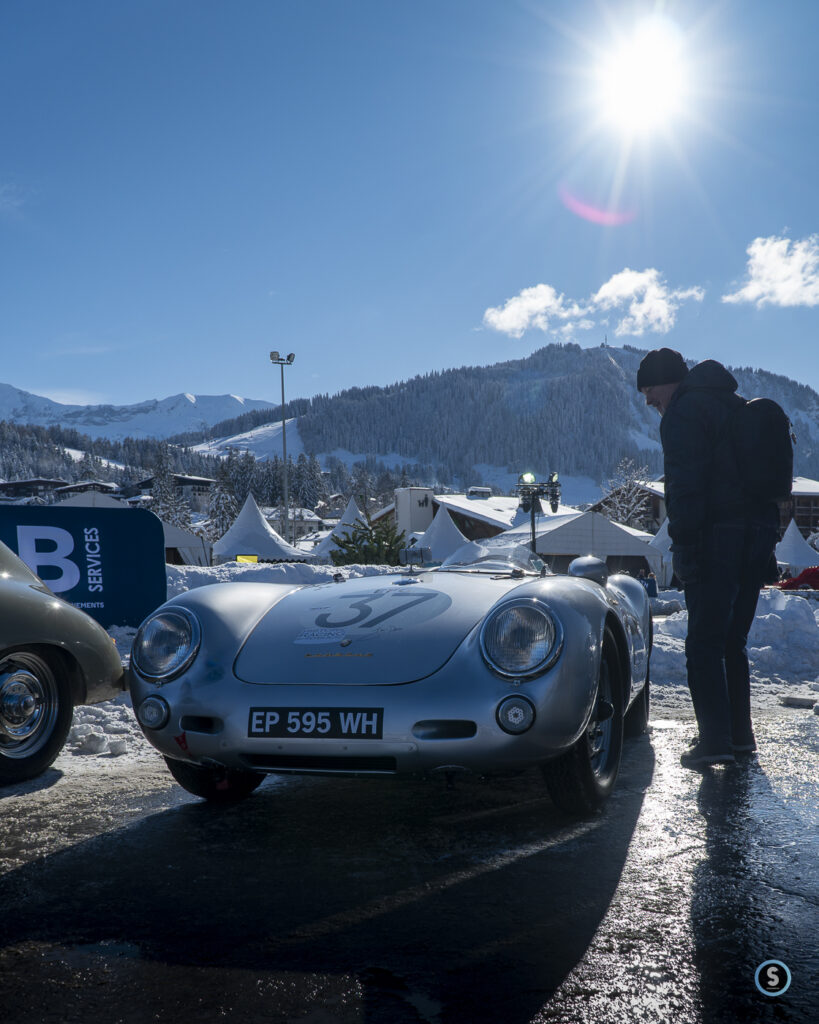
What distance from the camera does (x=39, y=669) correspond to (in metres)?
3.92

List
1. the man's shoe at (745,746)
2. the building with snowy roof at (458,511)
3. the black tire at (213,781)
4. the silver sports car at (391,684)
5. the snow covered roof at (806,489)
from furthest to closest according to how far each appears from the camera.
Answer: the snow covered roof at (806,489)
the building with snowy roof at (458,511)
the man's shoe at (745,746)
the black tire at (213,781)
the silver sports car at (391,684)

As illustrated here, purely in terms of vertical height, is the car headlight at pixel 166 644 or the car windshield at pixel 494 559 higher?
the car windshield at pixel 494 559

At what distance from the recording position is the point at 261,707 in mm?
2873

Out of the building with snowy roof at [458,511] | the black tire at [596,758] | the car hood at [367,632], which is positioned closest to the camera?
the car hood at [367,632]

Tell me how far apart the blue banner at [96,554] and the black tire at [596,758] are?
4.97 m

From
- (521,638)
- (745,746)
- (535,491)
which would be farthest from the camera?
(535,491)

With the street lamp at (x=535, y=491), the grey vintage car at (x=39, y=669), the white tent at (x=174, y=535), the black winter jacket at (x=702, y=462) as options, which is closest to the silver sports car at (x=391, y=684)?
the black winter jacket at (x=702, y=462)

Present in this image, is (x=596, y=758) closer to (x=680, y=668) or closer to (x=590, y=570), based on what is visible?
(x=590, y=570)

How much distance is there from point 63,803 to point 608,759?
2322mm

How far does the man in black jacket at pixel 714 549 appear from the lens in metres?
3.98

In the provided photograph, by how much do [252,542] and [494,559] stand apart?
23884mm

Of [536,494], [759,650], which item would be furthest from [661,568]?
[759,650]

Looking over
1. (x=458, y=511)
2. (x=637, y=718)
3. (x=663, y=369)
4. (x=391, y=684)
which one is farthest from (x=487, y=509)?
(x=391, y=684)

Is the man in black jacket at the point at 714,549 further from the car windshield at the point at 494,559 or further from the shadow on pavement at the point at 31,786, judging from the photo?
the shadow on pavement at the point at 31,786
